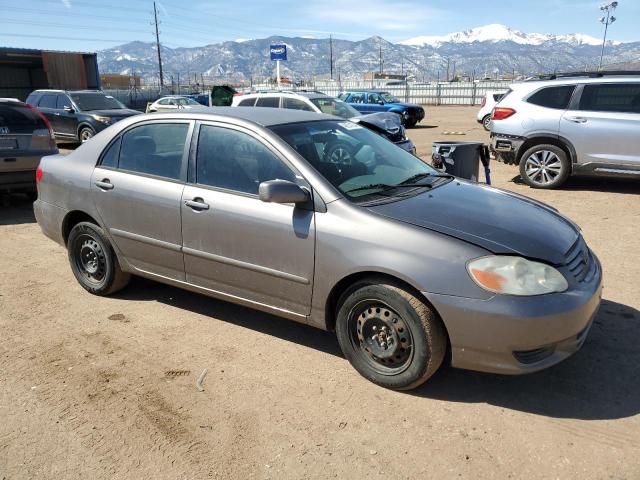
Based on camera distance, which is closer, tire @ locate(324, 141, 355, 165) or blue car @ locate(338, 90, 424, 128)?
tire @ locate(324, 141, 355, 165)

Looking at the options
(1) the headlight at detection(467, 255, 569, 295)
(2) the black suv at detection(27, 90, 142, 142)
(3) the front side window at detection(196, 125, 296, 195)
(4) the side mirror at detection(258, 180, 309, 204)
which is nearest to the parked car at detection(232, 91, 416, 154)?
(2) the black suv at detection(27, 90, 142, 142)

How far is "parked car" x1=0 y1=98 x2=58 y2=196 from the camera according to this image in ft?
25.6

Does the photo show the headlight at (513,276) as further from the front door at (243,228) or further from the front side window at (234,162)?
the front side window at (234,162)

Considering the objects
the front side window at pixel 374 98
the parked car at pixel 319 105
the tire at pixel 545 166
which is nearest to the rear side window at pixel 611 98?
the tire at pixel 545 166

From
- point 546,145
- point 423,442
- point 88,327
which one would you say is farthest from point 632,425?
point 546,145

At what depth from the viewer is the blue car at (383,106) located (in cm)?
2242

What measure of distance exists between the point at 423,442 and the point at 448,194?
5.55ft

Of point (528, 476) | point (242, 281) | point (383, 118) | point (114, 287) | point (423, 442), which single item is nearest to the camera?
point (528, 476)

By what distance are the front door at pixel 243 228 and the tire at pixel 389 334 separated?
333mm

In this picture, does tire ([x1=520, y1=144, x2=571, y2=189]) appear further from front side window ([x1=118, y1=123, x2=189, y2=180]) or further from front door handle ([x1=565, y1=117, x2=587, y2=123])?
front side window ([x1=118, y1=123, x2=189, y2=180])

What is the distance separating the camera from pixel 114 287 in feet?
15.5

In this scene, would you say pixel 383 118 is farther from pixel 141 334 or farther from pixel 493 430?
pixel 493 430

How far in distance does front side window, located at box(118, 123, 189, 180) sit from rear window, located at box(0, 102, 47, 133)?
459cm

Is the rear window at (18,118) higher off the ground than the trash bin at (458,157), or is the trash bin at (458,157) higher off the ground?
the rear window at (18,118)
